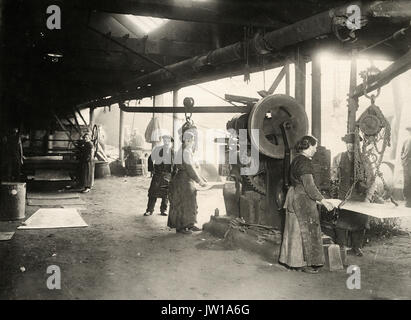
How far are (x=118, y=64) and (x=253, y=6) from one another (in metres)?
4.44

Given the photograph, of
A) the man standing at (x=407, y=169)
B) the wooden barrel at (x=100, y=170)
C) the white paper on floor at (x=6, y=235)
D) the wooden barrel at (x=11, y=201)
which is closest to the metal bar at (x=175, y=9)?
the white paper on floor at (x=6, y=235)

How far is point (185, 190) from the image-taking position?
7.41 m

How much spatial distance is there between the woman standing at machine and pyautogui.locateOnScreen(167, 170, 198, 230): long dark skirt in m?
2.63

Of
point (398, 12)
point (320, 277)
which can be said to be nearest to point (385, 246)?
point (320, 277)

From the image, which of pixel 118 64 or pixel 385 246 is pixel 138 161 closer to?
pixel 118 64

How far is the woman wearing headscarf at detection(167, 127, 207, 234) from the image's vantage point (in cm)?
738

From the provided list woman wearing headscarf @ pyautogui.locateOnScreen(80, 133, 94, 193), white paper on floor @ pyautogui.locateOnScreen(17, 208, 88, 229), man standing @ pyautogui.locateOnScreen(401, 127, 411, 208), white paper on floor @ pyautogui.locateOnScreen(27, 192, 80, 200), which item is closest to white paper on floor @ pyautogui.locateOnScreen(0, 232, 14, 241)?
white paper on floor @ pyautogui.locateOnScreen(17, 208, 88, 229)

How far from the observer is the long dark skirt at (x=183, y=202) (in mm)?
7371

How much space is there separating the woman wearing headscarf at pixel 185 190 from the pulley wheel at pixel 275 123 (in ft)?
5.56

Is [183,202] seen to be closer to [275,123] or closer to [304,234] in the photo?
[275,123]

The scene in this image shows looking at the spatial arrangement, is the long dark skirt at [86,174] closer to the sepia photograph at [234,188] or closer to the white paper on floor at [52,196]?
the white paper on floor at [52,196]

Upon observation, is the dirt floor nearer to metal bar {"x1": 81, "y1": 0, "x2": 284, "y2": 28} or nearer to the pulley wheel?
the pulley wheel

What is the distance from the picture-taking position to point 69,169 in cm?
1324

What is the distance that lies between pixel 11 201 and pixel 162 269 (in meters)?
4.42
